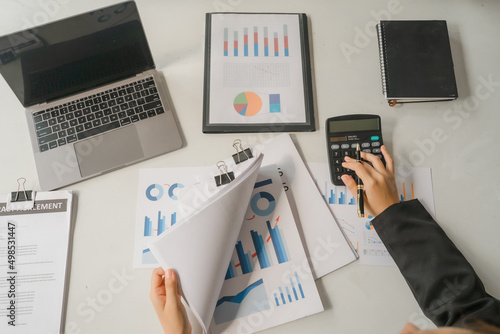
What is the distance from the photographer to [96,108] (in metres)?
0.81

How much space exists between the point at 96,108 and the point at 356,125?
1.96ft

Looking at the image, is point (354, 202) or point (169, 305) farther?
point (354, 202)

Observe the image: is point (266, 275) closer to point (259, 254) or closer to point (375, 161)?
point (259, 254)

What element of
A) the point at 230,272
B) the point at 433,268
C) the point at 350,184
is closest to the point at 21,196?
the point at 230,272

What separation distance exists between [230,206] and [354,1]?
25.8 inches

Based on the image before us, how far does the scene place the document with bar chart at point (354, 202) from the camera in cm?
75

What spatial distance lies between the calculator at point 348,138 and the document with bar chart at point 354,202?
0.03m

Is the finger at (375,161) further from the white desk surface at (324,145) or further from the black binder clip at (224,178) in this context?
the black binder clip at (224,178)

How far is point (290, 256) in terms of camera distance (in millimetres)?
736

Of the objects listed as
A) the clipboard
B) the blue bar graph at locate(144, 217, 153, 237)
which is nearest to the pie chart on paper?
the blue bar graph at locate(144, 217, 153, 237)

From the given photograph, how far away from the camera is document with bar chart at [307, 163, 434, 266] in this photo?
747 millimetres

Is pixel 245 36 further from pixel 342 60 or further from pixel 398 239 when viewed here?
pixel 398 239

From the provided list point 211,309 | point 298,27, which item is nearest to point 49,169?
point 211,309

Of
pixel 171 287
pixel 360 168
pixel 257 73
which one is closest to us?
pixel 171 287
